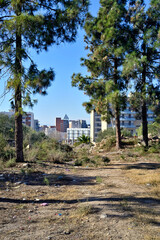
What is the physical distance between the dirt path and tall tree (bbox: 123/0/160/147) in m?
7.47

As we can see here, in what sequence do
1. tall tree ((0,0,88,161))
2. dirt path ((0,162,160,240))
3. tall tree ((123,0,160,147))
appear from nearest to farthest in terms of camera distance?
dirt path ((0,162,160,240))
tall tree ((0,0,88,161))
tall tree ((123,0,160,147))

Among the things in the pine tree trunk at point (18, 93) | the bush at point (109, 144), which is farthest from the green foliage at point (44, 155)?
the bush at point (109, 144)

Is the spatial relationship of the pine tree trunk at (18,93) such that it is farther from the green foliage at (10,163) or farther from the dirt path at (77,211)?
the dirt path at (77,211)

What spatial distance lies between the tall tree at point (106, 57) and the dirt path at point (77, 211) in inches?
287

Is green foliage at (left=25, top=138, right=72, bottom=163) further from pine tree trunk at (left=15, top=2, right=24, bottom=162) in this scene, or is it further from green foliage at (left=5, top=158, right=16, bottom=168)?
green foliage at (left=5, top=158, right=16, bottom=168)

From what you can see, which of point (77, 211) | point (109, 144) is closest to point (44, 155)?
point (109, 144)

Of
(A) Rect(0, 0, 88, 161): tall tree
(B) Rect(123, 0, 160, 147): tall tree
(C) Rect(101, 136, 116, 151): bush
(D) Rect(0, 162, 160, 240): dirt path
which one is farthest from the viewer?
(C) Rect(101, 136, 116, 151): bush

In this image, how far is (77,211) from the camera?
312 centimetres

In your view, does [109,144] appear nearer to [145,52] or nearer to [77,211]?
[145,52]

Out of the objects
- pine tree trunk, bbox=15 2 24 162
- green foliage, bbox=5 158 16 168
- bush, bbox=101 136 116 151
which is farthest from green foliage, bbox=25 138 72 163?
bush, bbox=101 136 116 151

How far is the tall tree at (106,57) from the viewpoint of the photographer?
11562mm

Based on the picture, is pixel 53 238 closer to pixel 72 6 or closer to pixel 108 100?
pixel 72 6

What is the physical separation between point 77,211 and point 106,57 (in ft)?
33.4

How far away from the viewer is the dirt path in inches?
96.6
